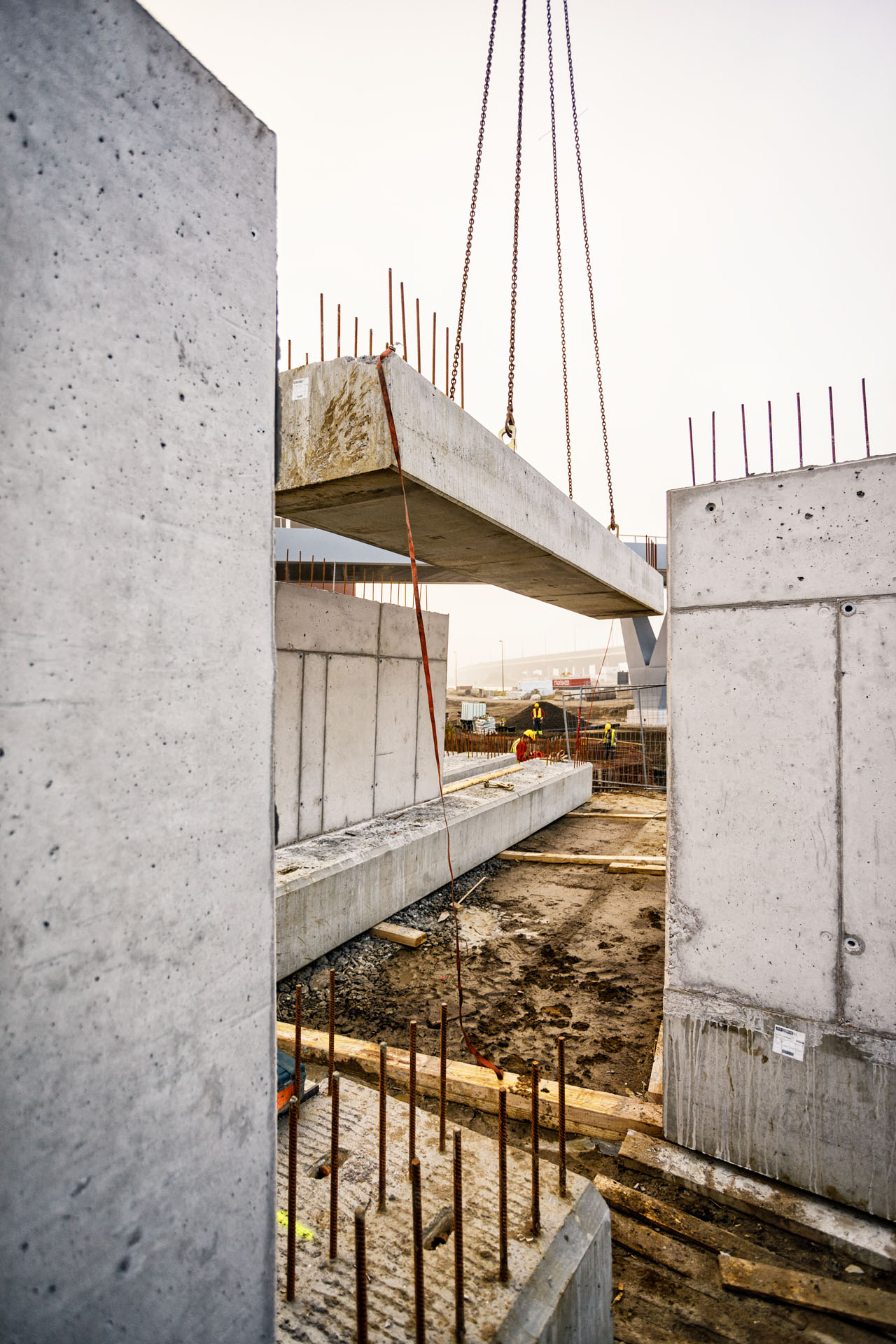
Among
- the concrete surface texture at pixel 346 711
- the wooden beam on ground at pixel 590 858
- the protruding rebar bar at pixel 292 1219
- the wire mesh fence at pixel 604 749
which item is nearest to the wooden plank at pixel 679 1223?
the protruding rebar bar at pixel 292 1219

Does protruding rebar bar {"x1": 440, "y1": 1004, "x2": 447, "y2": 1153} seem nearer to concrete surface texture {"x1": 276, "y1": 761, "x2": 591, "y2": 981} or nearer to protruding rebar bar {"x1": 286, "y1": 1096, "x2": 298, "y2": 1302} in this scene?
protruding rebar bar {"x1": 286, "y1": 1096, "x2": 298, "y2": 1302}

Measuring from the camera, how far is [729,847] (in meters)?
3.66

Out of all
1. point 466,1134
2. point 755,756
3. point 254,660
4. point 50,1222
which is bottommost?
point 466,1134

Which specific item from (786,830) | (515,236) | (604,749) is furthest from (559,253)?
(604,749)

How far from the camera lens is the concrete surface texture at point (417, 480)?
3.95m

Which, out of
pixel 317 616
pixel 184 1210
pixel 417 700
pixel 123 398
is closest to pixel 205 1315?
pixel 184 1210

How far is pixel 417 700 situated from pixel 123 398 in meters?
8.11

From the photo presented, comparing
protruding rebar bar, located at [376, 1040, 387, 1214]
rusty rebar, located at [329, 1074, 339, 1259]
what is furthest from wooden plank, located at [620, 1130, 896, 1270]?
rusty rebar, located at [329, 1074, 339, 1259]

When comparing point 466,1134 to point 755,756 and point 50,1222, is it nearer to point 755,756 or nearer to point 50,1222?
point 50,1222

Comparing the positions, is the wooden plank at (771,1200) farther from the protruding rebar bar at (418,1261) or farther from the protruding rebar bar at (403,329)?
the protruding rebar bar at (403,329)

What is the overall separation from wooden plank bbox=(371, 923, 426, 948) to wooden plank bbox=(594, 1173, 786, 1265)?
3330 millimetres

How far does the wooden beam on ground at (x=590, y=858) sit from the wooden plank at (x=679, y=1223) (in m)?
5.78

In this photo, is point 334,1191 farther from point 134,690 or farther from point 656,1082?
point 656,1082

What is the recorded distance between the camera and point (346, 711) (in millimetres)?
7812
